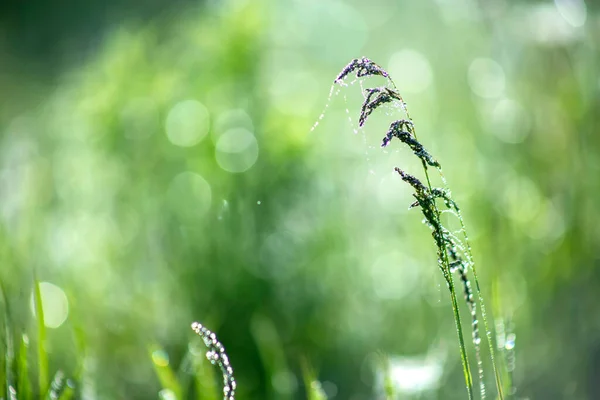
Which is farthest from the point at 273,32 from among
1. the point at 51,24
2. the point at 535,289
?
the point at 51,24

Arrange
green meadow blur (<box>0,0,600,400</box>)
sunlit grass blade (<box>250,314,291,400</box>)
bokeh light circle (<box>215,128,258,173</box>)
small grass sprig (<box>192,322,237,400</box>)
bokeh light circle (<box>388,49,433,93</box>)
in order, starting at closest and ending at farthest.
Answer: small grass sprig (<box>192,322,237,400</box>)
sunlit grass blade (<box>250,314,291,400</box>)
green meadow blur (<box>0,0,600,400</box>)
bokeh light circle (<box>215,128,258,173</box>)
bokeh light circle (<box>388,49,433,93</box>)

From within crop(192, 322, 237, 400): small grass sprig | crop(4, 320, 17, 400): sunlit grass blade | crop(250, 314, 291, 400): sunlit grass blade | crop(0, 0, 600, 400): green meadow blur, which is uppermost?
crop(0, 0, 600, 400): green meadow blur

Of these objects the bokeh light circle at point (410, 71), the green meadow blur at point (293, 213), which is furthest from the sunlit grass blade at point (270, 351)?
the bokeh light circle at point (410, 71)

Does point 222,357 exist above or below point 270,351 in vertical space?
below

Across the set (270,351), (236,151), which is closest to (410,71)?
(236,151)

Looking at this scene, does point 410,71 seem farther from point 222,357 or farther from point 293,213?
point 222,357

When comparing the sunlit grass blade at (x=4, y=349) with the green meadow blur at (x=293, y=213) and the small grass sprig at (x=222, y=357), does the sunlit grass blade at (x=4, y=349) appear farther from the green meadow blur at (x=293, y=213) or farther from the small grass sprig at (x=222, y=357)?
the green meadow blur at (x=293, y=213)

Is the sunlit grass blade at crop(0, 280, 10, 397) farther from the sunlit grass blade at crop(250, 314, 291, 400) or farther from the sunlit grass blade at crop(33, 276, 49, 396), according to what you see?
the sunlit grass blade at crop(250, 314, 291, 400)

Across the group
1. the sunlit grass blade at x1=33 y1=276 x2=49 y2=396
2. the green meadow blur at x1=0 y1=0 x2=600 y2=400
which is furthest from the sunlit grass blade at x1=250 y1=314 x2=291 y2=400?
the sunlit grass blade at x1=33 y1=276 x2=49 y2=396
